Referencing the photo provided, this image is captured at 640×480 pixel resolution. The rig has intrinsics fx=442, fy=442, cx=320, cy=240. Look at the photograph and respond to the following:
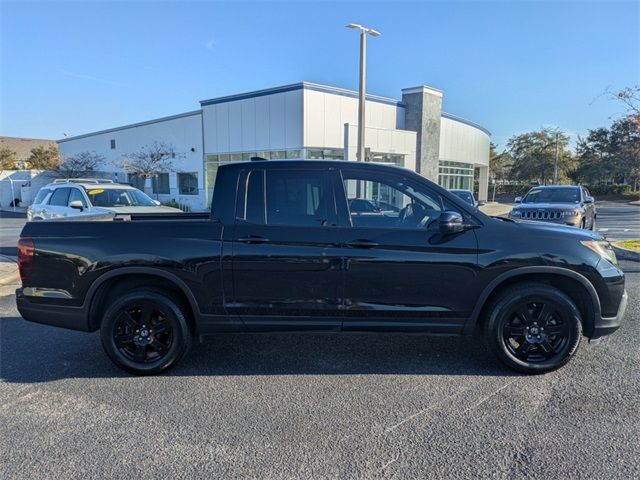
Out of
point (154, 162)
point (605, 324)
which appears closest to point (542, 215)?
point (605, 324)

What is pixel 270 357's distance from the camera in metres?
4.46

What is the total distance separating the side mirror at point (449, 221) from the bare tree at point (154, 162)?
30.2 meters

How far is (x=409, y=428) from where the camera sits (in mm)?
3146

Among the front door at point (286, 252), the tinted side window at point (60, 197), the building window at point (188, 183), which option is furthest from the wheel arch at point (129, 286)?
the building window at point (188, 183)

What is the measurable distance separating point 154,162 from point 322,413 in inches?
1243

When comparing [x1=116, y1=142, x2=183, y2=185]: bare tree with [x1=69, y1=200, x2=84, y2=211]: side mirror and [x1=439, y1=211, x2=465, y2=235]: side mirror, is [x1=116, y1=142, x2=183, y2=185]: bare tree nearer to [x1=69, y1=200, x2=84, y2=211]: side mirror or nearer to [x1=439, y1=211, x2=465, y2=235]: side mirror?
[x1=69, y1=200, x2=84, y2=211]: side mirror

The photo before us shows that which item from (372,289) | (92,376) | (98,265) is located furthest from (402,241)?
(92,376)

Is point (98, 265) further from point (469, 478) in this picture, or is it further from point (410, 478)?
point (469, 478)

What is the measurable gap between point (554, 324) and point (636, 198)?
60289mm

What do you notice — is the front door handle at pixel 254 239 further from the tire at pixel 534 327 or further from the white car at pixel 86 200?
the white car at pixel 86 200

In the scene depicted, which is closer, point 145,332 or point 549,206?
point 145,332

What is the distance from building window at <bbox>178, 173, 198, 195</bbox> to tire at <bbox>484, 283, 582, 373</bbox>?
94.5 feet

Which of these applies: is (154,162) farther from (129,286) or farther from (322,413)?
(322,413)

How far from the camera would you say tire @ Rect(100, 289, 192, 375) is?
402 cm
